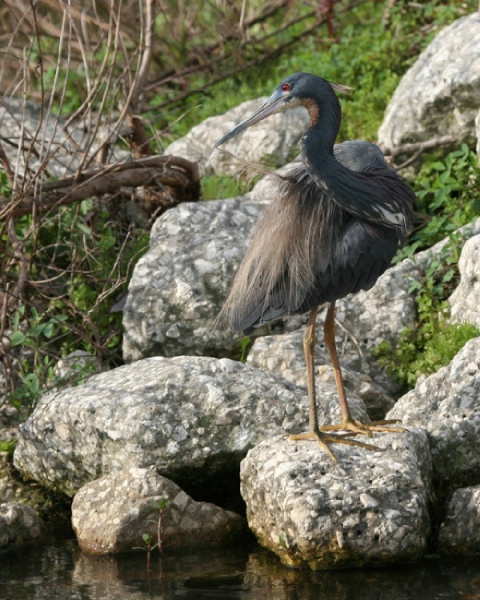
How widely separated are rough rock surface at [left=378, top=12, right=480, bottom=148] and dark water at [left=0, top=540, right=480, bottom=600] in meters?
3.89

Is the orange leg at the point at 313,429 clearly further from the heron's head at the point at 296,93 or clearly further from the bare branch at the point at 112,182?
the bare branch at the point at 112,182

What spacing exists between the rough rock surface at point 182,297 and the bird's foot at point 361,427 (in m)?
1.57

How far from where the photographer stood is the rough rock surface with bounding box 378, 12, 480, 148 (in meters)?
7.69

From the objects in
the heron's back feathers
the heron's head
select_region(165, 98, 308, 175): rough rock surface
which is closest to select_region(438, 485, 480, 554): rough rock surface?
the heron's back feathers

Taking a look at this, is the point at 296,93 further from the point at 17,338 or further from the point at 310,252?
the point at 17,338

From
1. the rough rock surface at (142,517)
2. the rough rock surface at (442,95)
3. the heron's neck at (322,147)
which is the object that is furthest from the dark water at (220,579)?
the rough rock surface at (442,95)

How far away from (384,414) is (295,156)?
298 centimetres

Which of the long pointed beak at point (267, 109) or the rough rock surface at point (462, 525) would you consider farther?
the long pointed beak at point (267, 109)

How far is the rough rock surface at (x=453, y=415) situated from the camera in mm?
5281

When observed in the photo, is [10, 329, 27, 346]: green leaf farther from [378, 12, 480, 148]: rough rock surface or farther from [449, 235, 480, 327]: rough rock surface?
[378, 12, 480, 148]: rough rock surface

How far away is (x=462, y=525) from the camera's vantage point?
4941 millimetres

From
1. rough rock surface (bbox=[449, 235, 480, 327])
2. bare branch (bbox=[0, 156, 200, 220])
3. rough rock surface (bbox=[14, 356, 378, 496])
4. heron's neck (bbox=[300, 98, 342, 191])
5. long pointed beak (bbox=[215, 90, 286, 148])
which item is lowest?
rough rock surface (bbox=[14, 356, 378, 496])

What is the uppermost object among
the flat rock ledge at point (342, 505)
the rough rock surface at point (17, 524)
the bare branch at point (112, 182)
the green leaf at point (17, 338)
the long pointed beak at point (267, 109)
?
the bare branch at point (112, 182)

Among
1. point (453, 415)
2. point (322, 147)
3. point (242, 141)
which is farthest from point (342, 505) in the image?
point (242, 141)
